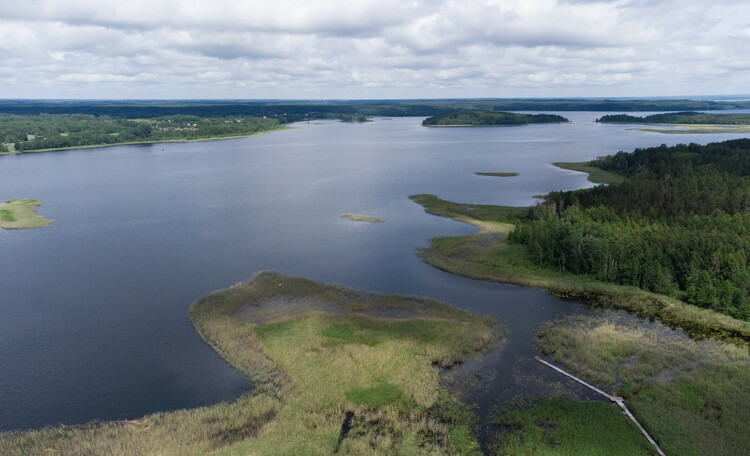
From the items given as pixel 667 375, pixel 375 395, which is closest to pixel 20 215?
pixel 375 395

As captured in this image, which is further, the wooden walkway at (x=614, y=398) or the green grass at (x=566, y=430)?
the wooden walkway at (x=614, y=398)

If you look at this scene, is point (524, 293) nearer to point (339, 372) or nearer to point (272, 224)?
point (339, 372)

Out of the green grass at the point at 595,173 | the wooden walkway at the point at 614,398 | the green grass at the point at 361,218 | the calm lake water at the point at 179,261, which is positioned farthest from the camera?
the green grass at the point at 595,173

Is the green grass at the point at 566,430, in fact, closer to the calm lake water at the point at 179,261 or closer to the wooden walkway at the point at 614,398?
the wooden walkway at the point at 614,398

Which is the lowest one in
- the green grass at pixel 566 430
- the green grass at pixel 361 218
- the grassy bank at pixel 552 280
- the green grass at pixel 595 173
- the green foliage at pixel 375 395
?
the green grass at pixel 566 430

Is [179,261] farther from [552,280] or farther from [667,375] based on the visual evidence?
[667,375]

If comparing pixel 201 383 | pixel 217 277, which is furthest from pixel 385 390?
pixel 217 277

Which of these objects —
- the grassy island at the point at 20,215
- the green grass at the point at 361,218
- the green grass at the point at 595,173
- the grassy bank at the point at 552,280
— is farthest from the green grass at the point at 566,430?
the green grass at the point at 595,173
